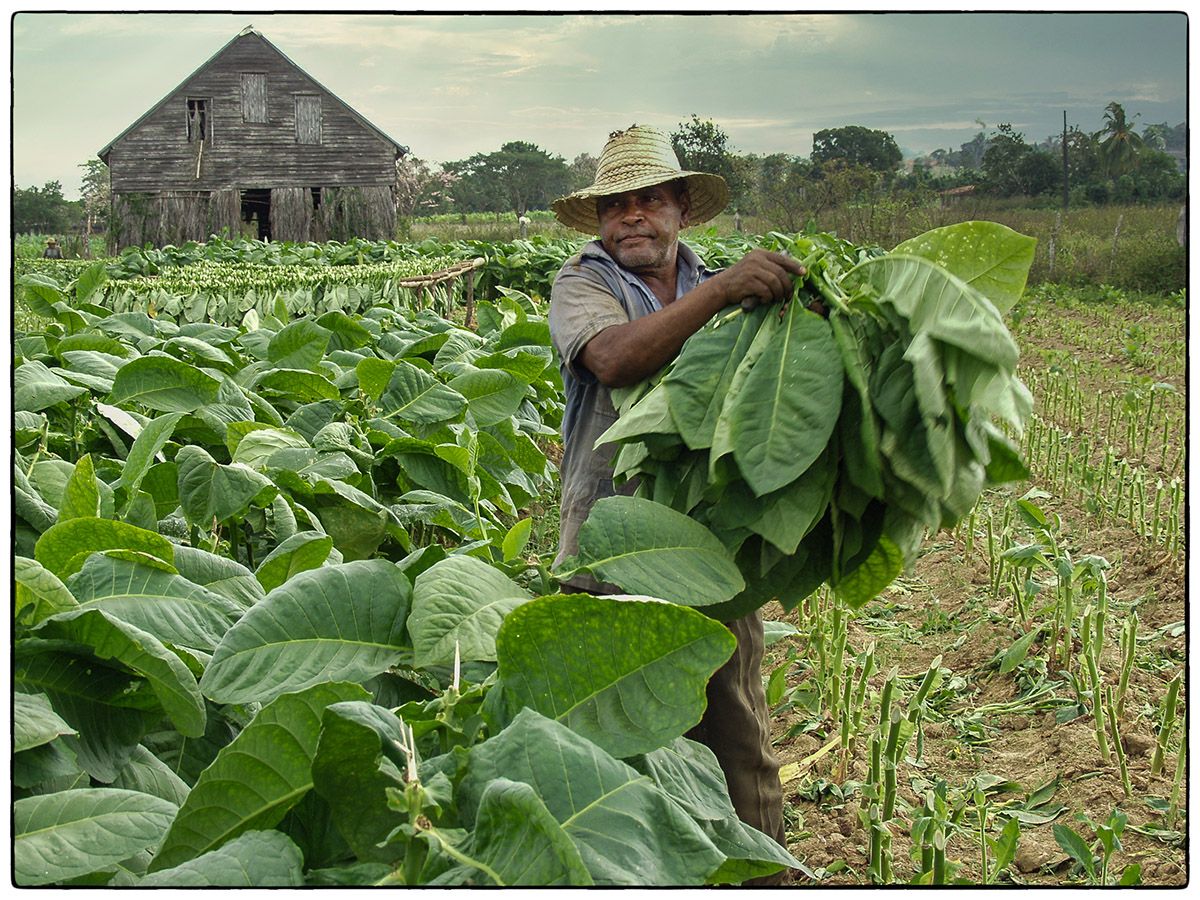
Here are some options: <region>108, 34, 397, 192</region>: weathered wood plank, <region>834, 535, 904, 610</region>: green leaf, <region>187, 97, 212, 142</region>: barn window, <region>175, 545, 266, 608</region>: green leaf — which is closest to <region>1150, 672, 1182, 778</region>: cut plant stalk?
<region>834, 535, 904, 610</region>: green leaf

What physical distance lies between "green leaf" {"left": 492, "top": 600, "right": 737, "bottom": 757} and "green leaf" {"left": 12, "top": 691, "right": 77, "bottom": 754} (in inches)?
16.8

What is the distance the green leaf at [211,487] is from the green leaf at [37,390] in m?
0.70

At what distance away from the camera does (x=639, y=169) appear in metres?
2.28

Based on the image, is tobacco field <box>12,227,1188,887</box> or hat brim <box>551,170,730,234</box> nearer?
tobacco field <box>12,227,1188,887</box>

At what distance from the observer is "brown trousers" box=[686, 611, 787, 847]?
226 centimetres

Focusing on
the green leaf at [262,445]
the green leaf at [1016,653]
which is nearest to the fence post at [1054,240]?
the green leaf at [1016,653]

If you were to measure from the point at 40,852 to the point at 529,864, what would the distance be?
48 cm

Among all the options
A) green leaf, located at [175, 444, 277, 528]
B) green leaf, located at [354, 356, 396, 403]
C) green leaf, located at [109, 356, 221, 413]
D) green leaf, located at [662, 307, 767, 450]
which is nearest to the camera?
green leaf, located at [662, 307, 767, 450]

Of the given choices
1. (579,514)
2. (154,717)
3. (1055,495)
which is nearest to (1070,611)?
(579,514)

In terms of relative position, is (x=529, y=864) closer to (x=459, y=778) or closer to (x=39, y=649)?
(x=459, y=778)

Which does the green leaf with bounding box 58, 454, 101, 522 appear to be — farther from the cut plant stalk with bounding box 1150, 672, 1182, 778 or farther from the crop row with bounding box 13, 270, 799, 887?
the cut plant stalk with bounding box 1150, 672, 1182, 778

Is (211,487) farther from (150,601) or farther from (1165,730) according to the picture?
(1165,730)

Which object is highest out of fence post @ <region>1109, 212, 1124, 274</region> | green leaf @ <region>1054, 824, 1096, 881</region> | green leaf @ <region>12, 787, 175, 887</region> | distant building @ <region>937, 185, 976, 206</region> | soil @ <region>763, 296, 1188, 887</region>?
distant building @ <region>937, 185, 976, 206</region>

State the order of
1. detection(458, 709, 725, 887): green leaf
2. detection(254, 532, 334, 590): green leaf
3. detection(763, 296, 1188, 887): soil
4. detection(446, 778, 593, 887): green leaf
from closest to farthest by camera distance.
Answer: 1. detection(446, 778, 593, 887): green leaf
2. detection(458, 709, 725, 887): green leaf
3. detection(254, 532, 334, 590): green leaf
4. detection(763, 296, 1188, 887): soil
